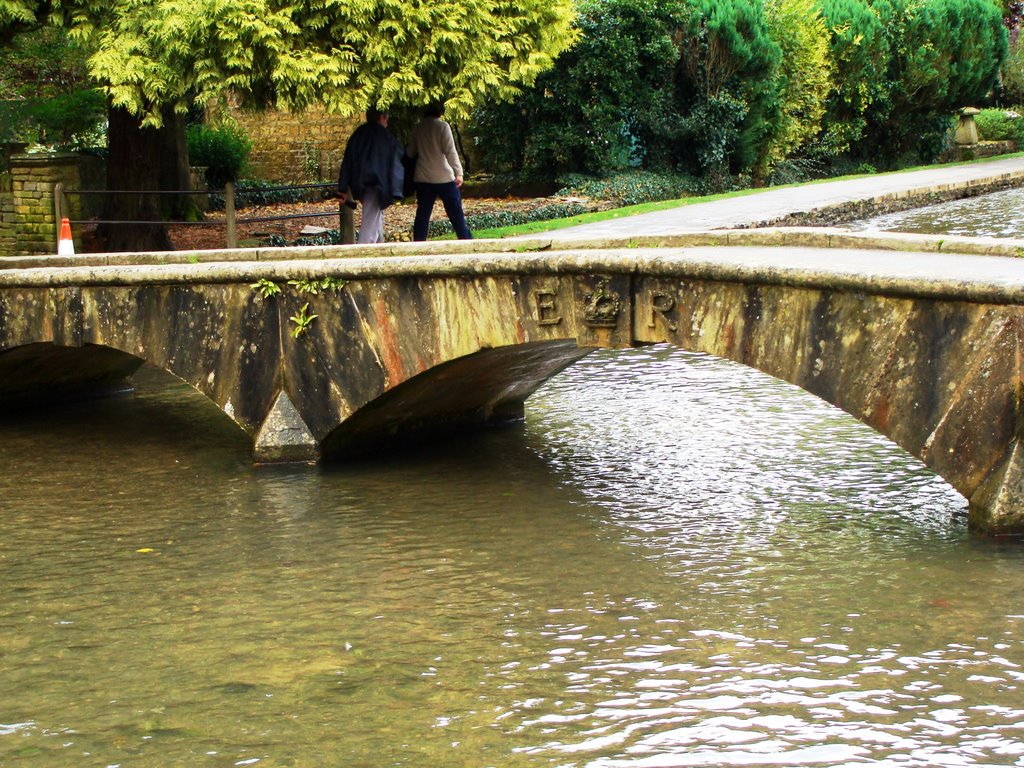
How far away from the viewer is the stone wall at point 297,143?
83.9ft

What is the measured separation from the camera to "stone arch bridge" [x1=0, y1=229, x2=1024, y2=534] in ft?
21.1

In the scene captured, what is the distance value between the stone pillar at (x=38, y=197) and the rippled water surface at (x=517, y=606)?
6.82m

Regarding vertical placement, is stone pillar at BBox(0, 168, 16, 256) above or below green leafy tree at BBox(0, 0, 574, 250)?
below

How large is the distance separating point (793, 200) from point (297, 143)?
30.2 ft

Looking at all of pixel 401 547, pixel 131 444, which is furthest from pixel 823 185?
pixel 401 547

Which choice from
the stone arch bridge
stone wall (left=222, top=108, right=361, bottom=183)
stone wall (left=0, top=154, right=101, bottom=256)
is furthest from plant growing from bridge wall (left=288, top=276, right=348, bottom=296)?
stone wall (left=222, top=108, right=361, bottom=183)

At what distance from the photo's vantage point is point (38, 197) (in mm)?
15992

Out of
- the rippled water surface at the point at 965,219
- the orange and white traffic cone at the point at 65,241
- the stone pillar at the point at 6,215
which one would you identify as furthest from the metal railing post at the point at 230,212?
the rippled water surface at the point at 965,219

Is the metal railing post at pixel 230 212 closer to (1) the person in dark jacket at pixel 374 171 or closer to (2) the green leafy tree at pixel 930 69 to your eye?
(1) the person in dark jacket at pixel 374 171

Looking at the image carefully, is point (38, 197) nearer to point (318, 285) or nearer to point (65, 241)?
point (65, 241)

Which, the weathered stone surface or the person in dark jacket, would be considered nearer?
the weathered stone surface

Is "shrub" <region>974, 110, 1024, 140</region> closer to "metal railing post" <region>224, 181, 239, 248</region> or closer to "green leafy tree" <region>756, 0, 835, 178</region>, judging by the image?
"green leafy tree" <region>756, 0, 835, 178</region>

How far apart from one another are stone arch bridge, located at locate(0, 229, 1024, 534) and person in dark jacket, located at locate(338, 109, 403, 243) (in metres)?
1.74

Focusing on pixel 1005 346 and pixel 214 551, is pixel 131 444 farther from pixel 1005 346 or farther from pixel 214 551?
pixel 1005 346
